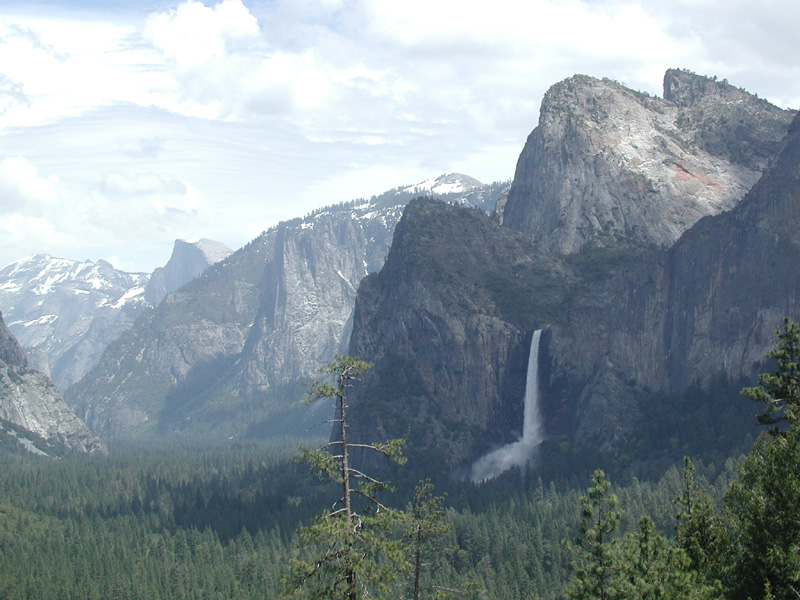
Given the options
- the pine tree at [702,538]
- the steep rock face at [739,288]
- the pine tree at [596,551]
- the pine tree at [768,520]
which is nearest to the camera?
the pine tree at [768,520]

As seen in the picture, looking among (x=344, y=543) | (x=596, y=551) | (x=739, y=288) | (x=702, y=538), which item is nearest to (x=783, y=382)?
(x=702, y=538)

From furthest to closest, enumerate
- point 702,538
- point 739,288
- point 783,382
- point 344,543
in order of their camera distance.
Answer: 1. point 739,288
2. point 783,382
3. point 702,538
4. point 344,543

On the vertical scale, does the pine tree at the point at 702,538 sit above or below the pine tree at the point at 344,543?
below

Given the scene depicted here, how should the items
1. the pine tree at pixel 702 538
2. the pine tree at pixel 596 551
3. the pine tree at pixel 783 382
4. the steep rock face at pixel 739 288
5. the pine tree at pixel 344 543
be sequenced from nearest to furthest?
1. the pine tree at pixel 344 543
2. the pine tree at pixel 702 538
3. the pine tree at pixel 596 551
4. the pine tree at pixel 783 382
5. the steep rock face at pixel 739 288

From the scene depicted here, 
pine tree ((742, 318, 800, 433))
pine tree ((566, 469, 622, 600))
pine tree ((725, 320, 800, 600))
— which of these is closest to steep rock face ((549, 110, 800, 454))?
pine tree ((742, 318, 800, 433))

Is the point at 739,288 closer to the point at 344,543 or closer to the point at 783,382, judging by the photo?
the point at 783,382

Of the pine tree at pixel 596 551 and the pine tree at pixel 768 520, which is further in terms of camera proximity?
the pine tree at pixel 596 551

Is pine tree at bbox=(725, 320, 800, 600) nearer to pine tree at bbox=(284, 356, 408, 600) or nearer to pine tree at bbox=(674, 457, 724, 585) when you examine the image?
pine tree at bbox=(674, 457, 724, 585)

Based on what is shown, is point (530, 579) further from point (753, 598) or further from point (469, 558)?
point (753, 598)

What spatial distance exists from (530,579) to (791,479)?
94.8 meters

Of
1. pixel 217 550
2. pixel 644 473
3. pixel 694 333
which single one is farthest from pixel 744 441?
pixel 217 550

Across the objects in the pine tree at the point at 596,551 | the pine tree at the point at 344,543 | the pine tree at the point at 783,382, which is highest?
the pine tree at the point at 783,382

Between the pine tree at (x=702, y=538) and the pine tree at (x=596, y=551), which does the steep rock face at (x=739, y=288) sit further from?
the pine tree at (x=596, y=551)

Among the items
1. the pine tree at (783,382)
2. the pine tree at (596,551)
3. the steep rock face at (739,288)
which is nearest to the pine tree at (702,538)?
the pine tree at (596,551)
